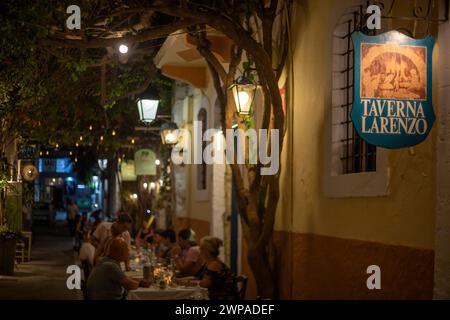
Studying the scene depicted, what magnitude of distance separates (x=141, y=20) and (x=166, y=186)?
981 cm

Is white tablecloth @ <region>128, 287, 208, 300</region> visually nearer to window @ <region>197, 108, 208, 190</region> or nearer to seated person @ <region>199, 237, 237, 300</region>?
seated person @ <region>199, 237, 237, 300</region>

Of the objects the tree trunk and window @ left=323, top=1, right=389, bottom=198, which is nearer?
window @ left=323, top=1, right=389, bottom=198

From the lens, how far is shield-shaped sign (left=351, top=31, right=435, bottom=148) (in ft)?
20.2

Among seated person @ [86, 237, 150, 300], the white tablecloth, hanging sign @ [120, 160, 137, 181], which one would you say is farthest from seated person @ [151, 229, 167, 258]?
hanging sign @ [120, 160, 137, 181]

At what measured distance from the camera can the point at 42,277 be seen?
62.4 feet

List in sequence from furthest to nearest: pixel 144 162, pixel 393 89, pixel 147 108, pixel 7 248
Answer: pixel 144 162 → pixel 7 248 → pixel 147 108 → pixel 393 89

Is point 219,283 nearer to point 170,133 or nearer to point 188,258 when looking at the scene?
point 188,258

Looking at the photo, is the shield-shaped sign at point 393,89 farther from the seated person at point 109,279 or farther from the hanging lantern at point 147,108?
the hanging lantern at point 147,108

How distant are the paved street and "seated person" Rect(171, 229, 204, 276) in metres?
2.95

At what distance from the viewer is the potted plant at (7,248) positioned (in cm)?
1820

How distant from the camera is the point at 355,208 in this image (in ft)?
26.2

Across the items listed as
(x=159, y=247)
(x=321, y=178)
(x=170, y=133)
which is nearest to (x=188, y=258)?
(x=321, y=178)

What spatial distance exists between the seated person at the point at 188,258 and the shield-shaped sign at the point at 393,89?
6.20 metres

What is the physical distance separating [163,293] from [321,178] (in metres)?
2.55
